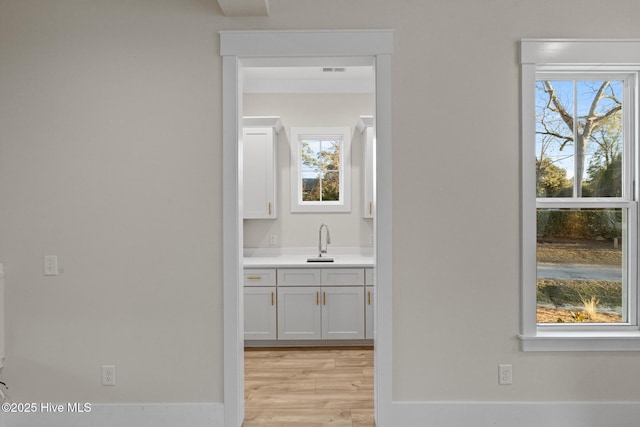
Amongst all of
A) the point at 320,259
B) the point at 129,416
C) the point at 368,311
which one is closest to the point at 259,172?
the point at 320,259

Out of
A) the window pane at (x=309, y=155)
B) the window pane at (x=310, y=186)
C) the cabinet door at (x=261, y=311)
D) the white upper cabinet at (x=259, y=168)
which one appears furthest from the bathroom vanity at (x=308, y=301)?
the window pane at (x=309, y=155)

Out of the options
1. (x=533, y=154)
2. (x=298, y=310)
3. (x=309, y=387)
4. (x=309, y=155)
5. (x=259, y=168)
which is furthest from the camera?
(x=309, y=155)

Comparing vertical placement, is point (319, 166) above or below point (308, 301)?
above

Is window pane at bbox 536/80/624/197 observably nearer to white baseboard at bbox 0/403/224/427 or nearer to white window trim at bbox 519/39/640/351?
white window trim at bbox 519/39/640/351

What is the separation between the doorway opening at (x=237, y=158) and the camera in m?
2.56

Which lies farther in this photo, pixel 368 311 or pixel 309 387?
pixel 368 311

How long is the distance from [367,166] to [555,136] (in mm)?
2110

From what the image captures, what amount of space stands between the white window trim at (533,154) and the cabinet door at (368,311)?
5.70 feet

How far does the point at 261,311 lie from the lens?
414cm

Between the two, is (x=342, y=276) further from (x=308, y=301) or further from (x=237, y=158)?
(x=237, y=158)

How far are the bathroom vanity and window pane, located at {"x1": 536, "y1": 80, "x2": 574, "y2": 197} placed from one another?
6.16 feet

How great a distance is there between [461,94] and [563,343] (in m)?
1.55

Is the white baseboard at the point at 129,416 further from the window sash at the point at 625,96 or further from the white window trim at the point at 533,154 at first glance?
the window sash at the point at 625,96

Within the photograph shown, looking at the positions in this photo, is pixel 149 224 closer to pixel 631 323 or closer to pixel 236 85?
pixel 236 85
